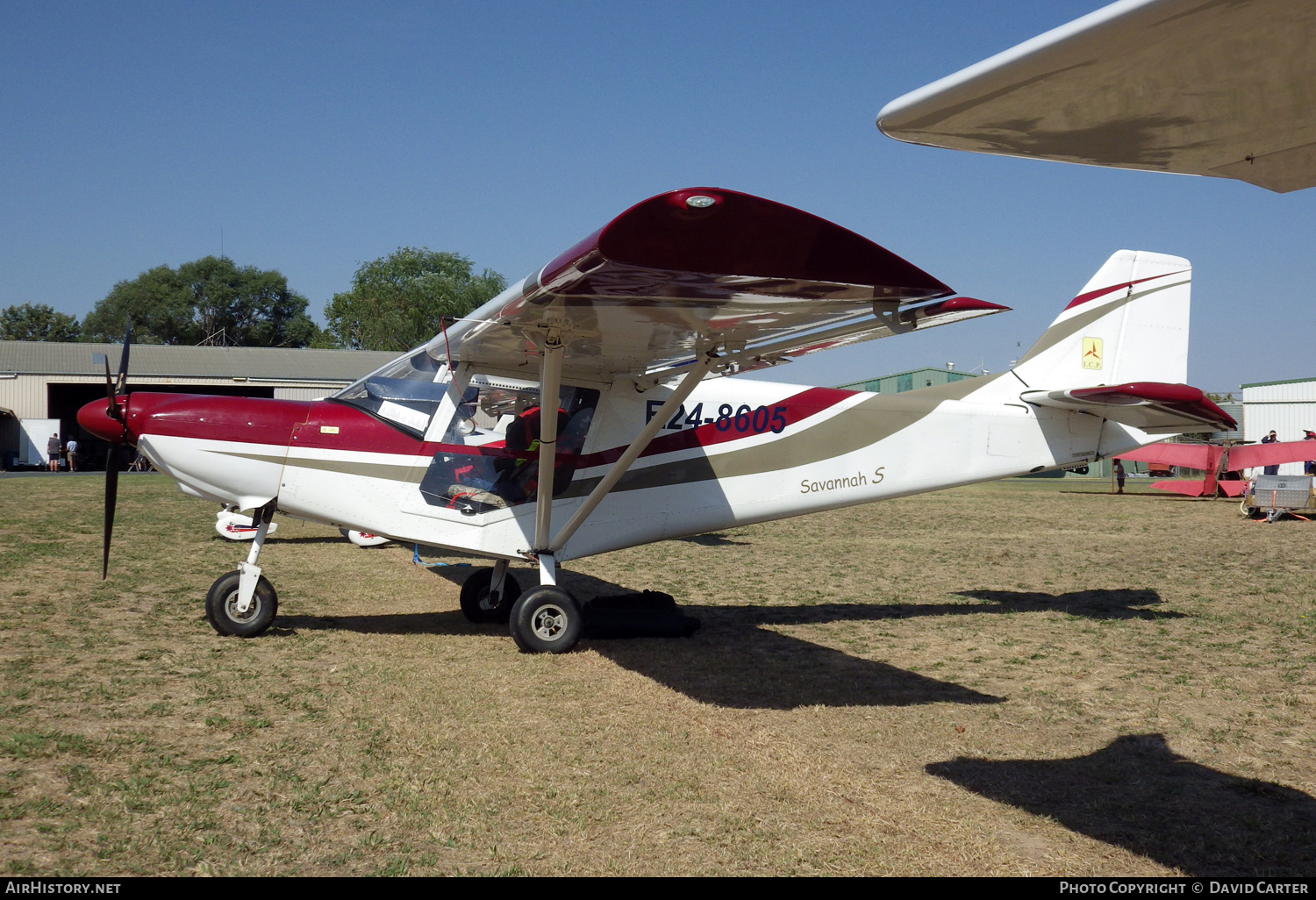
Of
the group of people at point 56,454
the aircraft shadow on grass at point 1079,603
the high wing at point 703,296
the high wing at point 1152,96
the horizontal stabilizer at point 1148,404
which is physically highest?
the high wing at point 1152,96

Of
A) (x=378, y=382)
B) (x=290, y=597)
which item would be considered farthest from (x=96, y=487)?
(x=378, y=382)

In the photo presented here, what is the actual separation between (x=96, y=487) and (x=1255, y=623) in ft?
A: 89.3

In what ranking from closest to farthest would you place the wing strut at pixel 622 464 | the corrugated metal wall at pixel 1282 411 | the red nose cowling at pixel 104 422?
the wing strut at pixel 622 464 → the red nose cowling at pixel 104 422 → the corrugated metal wall at pixel 1282 411

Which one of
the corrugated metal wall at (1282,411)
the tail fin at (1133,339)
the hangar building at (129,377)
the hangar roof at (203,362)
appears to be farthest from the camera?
the hangar roof at (203,362)

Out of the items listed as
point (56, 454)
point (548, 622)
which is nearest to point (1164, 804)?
point (548, 622)

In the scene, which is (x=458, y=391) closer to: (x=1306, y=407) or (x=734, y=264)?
(x=734, y=264)

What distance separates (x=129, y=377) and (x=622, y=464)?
4899 centimetres

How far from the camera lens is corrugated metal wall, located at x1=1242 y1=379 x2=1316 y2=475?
34.8m

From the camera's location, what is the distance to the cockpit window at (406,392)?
23.2 feet

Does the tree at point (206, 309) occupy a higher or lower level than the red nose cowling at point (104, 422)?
higher

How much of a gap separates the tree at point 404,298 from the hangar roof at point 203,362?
572 inches

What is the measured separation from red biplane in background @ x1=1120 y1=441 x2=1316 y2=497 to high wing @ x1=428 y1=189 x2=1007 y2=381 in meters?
22.9

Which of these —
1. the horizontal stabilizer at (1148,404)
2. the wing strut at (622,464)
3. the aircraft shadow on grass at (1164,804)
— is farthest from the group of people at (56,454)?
the aircraft shadow on grass at (1164,804)

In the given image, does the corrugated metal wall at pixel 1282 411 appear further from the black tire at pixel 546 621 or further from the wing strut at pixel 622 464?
the black tire at pixel 546 621
